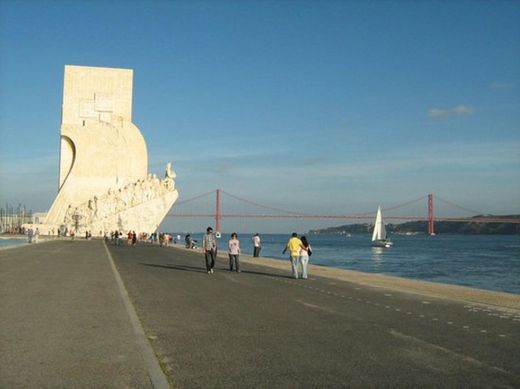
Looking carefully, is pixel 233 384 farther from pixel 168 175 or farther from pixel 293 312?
pixel 168 175

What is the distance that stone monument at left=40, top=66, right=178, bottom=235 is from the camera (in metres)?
A: 49.4

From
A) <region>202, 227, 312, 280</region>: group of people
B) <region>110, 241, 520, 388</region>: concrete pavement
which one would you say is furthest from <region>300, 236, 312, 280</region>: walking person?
<region>110, 241, 520, 388</region>: concrete pavement

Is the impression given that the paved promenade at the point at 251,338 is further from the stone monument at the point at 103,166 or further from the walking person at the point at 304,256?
the stone monument at the point at 103,166

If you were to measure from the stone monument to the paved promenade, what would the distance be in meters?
40.3

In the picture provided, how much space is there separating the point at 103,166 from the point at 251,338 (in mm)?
51114

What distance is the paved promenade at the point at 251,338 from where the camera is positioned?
4.10 meters

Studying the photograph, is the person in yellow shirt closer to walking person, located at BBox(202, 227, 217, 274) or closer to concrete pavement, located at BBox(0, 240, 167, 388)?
walking person, located at BBox(202, 227, 217, 274)

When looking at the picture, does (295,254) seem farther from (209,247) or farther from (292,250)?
(209,247)

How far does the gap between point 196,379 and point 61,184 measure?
5449 cm

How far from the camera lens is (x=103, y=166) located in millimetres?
54781

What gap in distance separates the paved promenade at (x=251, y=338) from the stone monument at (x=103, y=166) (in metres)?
40.3

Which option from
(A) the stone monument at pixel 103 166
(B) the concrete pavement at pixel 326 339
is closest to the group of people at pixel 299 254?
(B) the concrete pavement at pixel 326 339

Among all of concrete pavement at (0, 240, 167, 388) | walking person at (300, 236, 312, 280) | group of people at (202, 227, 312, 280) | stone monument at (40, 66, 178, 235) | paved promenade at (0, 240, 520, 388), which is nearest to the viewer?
concrete pavement at (0, 240, 167, 388)

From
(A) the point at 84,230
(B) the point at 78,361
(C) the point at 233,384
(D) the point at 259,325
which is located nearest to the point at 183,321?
→ (D) the point at 259,325
